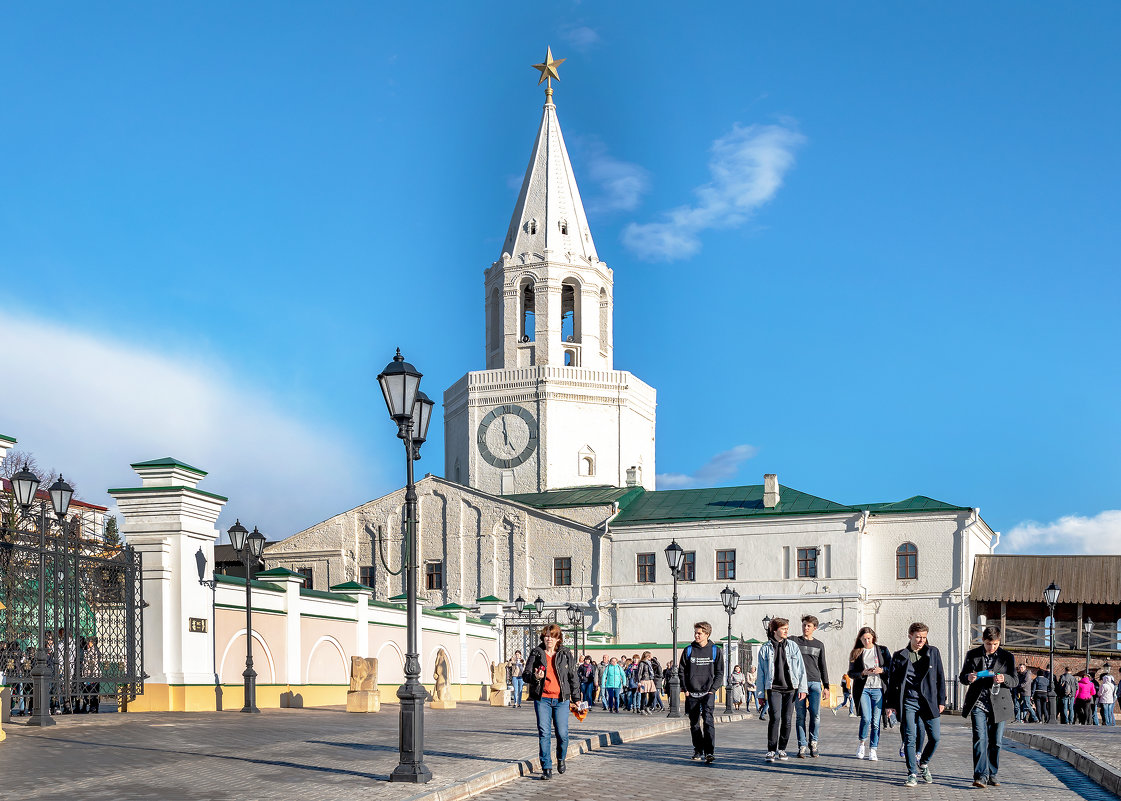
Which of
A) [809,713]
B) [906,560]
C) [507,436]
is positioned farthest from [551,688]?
[507,436]

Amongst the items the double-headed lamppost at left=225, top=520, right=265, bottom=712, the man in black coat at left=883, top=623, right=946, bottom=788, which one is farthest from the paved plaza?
the double-headed lamppost at left=225, top=520, right=265, bottom=712

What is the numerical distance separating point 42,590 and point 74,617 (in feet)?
5.35

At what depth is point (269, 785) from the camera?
11.2 meters

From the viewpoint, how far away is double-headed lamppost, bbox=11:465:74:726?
55.7 feet

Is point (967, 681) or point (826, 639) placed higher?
point (967, 681)

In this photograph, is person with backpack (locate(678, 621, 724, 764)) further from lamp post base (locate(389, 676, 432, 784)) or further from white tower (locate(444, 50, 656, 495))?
white tower (locate(444, 50, 656, 495))

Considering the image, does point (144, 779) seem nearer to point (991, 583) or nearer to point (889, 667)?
point (889, 667)

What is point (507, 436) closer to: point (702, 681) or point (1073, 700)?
point (1073, 700)

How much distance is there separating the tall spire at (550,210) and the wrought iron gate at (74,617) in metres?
42.5

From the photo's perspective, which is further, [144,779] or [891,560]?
[891,560]

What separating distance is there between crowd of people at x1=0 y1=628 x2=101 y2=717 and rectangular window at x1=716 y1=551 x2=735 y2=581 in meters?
36.1

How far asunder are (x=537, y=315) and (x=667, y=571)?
575 inches

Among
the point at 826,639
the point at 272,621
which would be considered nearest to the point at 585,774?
the point at 272,621

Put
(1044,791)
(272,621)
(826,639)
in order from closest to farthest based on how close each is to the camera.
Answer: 1. (1044,791)
2. (272,621)
3. (826,639)
